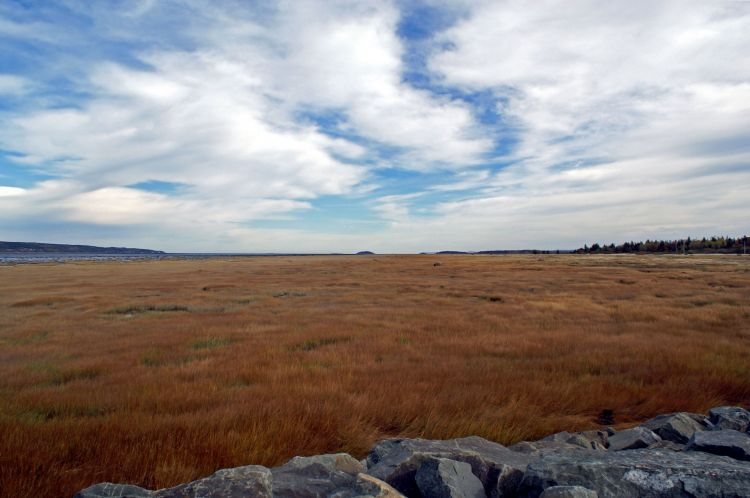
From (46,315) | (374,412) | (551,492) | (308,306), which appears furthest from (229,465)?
(46,315)

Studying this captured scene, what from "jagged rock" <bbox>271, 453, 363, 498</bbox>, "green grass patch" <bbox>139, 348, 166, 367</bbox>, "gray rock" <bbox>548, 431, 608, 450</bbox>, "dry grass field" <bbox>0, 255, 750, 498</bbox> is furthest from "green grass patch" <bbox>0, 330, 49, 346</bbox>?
"gray rock" <bbox>548, 431, 608, 450</bbox>

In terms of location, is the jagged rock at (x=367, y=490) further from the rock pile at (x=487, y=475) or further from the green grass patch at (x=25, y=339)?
the green grass patch at (x=25, y=339)

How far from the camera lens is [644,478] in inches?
167

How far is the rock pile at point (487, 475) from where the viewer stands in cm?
401

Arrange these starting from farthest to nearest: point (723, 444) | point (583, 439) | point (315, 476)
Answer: point (583, 439) < point (723, 444) < point (315, 476)

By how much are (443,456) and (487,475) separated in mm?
477

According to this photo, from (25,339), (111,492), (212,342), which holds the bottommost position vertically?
(25,339)

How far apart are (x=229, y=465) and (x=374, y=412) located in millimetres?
2739

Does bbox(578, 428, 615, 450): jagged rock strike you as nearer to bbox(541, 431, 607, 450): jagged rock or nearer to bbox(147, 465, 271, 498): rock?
bbox(541, 431, 607, 450): jagged rock

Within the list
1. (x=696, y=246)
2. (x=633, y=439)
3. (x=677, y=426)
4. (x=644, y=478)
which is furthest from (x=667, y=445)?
(x=696, y=246)

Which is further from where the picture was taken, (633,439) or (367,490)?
(633,439)

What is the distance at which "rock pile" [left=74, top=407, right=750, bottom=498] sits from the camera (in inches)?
158

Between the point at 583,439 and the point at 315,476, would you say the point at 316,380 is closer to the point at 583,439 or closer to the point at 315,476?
the point at 315,476

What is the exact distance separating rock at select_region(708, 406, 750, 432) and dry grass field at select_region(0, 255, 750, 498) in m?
1.28
